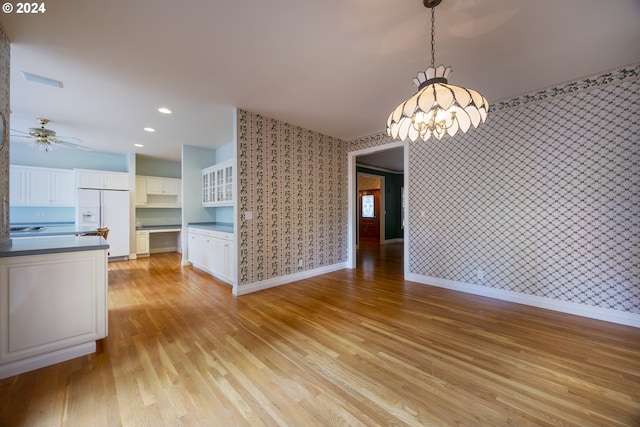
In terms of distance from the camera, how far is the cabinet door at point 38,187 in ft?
16.8

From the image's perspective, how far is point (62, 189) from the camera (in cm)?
543

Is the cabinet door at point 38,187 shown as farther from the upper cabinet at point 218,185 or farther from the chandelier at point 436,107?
the chandelier at point 436,107

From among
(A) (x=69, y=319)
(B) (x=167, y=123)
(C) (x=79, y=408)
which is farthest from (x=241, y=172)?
(C) (x=79, y=408)

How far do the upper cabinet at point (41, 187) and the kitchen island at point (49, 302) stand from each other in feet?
15.0

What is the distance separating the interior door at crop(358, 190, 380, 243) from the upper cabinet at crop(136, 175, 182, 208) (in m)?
6.08

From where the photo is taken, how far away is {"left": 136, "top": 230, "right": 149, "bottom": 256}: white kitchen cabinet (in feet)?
20.0

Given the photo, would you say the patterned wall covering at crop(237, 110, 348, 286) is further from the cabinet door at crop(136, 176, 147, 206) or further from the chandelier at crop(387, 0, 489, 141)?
the cabinet door at crop(136, 176, 147, 206)

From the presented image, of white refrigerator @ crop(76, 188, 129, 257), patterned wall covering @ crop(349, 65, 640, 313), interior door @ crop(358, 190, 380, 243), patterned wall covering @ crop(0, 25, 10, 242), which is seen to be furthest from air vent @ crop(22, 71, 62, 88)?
interior door @ crop(358, 190, 380, 243)

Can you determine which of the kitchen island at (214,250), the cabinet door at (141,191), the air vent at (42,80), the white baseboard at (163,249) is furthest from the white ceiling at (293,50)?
the white baseboard at (163,249)

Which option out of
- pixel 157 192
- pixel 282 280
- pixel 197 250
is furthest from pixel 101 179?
pixel 282 280

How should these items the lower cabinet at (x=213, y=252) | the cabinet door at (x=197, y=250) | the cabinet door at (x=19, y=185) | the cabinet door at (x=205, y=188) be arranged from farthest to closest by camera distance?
1. the cabinet door at (x=205, y=188)
2. the cabinet door at (x=19, y=185)
3. the cabinet door at (x=197, y=250)
4. the lower cabinet at (x=213, y=252)

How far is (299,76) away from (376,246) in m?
6.17

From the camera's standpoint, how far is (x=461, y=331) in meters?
2.39

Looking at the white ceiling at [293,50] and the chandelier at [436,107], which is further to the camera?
the white ceiling at [293,50]
